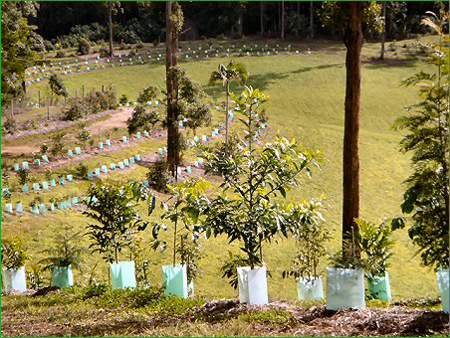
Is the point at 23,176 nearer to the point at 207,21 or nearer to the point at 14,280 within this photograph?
the point at 14,280

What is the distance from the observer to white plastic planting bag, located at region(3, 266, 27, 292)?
12.0 m

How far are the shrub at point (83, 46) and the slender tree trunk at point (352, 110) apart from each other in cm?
4535

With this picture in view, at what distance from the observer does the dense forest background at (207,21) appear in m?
56.2

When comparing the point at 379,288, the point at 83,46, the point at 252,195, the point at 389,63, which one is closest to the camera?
A: the point at 252,195

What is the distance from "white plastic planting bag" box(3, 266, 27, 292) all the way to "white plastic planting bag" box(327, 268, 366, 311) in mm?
7019

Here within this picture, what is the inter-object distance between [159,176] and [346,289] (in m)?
14.6

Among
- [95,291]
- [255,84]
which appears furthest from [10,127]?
[95,291]

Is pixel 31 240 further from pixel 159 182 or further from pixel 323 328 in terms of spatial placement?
pixel 323 328

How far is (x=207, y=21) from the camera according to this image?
6328cm

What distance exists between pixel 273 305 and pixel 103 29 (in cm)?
5540

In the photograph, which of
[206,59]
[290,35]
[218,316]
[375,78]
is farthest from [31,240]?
[290,35]

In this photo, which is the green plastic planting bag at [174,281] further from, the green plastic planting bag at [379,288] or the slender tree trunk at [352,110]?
the green plastic planting bag at [379,288]

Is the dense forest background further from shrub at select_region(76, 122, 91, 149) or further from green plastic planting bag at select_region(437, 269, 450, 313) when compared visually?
green plastic planting bag at select_region(437, 269, 450, 313)

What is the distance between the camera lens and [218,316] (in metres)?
7.47
